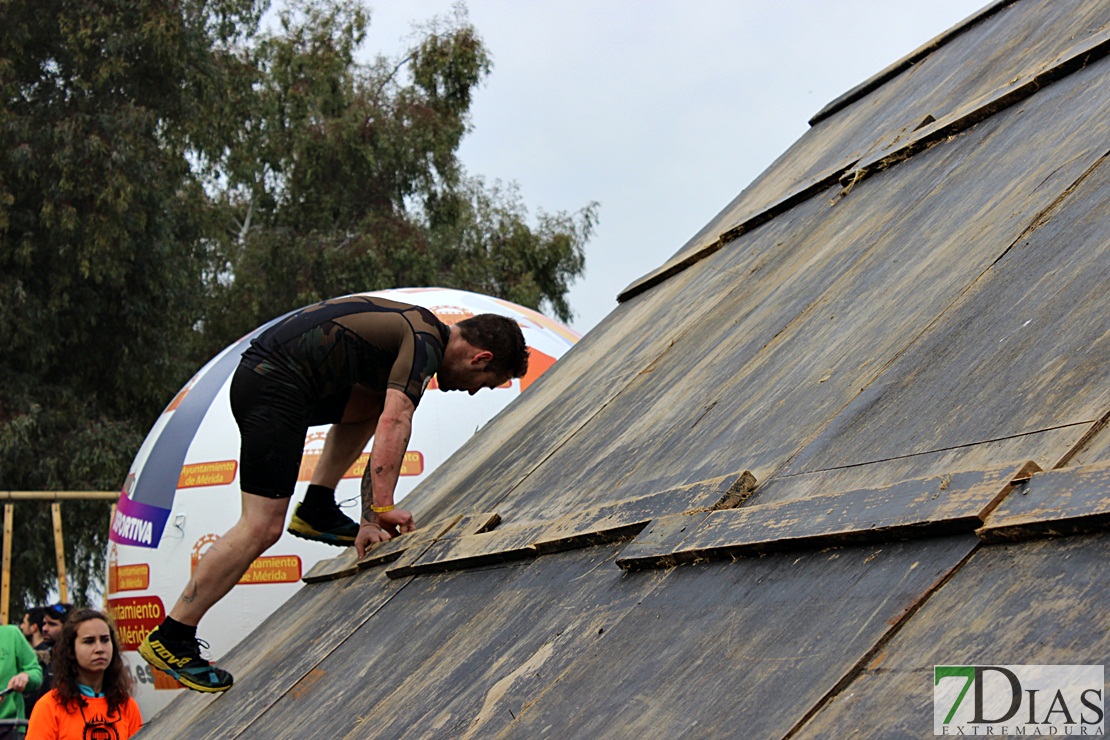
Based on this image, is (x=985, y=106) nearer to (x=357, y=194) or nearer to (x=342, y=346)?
(x=342, y=346)

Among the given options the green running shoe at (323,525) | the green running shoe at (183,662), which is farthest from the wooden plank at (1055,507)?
the green running shoe at (323,525)

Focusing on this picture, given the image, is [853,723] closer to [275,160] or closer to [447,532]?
[447,532]

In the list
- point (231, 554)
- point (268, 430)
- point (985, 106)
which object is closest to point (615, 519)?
point (985, 106)

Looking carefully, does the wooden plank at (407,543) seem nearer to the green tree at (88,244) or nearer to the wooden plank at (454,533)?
the wooden plank at (454,533)

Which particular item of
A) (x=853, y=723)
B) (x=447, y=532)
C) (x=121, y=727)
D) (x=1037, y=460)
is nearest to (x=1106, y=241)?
(x=1037, y=460)

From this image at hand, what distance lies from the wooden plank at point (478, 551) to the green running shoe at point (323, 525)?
1.44m

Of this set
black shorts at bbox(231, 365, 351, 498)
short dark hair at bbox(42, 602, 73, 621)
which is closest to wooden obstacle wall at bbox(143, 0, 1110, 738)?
black shorts at bbox(231, 365, 351, 498)

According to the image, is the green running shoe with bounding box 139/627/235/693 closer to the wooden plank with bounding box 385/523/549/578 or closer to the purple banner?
the wooden plank with bounding box 385/523/549/578

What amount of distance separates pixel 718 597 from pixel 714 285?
289 centimetres

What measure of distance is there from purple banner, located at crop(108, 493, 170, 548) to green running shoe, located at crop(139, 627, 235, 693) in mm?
5509

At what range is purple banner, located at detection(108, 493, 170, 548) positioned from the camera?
10.6m

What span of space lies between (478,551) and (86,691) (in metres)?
3.87

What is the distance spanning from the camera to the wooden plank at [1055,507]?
1.90 m

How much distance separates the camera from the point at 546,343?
11.2 meters
